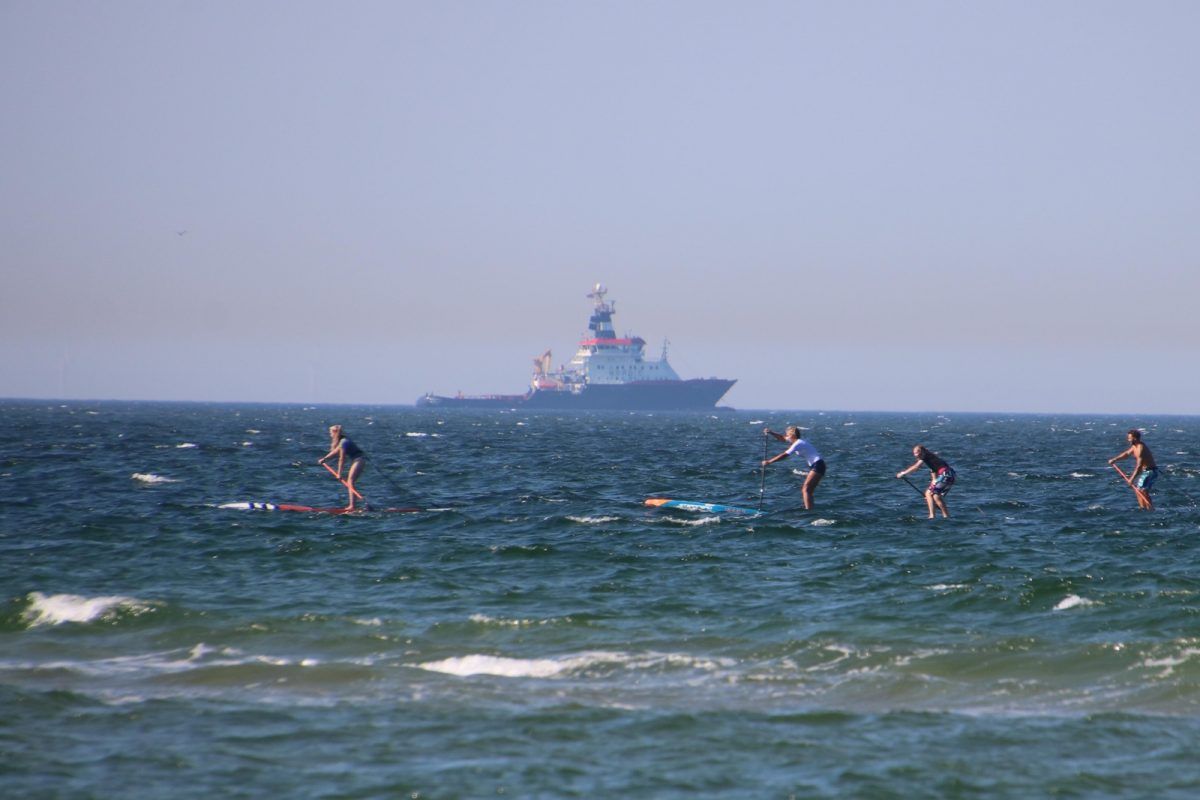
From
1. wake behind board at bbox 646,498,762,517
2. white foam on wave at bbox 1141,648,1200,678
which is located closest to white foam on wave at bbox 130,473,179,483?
wake behind board at bbox 646,498,762,517

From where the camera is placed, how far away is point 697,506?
29344 millimetres

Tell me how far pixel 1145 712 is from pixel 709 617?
575 centimetres

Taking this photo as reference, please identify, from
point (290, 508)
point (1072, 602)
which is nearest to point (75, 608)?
point (290, 508)

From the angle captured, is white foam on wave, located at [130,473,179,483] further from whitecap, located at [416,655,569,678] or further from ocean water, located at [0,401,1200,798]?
whitecap, located at [416,655,569,678]

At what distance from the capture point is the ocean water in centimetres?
998

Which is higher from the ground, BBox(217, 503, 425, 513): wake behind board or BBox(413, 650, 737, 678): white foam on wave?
BBox(217, 503, 425, 513): wake behind board

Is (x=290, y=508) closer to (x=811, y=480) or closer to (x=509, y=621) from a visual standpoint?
(x=811, y=480)

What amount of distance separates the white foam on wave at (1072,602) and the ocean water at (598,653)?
7 centimetres

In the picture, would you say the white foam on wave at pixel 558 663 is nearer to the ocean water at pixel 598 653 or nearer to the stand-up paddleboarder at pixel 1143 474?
the ocean water at pixel 598 653

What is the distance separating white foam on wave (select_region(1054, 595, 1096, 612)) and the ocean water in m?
0.07

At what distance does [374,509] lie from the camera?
96.3ft

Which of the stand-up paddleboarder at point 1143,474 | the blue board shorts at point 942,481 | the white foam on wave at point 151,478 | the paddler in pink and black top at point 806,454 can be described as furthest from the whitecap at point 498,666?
the white foam on wave at point 151,478

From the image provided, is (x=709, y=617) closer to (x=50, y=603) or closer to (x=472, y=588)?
(x=472, y=588)

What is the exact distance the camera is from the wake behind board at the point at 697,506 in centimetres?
2853
